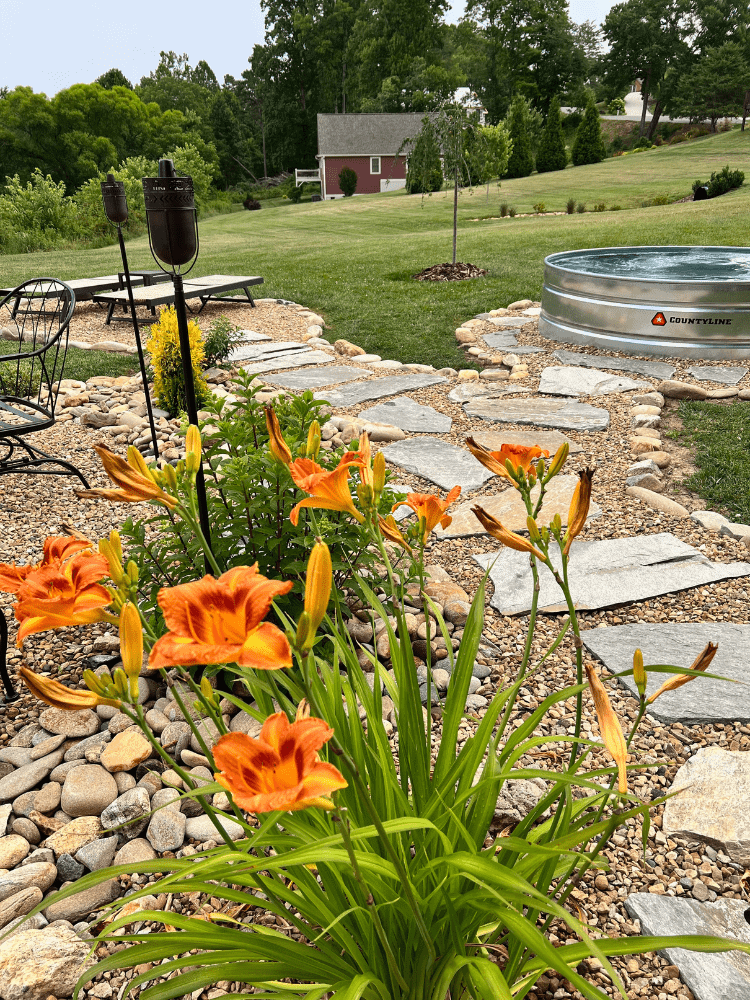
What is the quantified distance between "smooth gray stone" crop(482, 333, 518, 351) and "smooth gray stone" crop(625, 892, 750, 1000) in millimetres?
4900

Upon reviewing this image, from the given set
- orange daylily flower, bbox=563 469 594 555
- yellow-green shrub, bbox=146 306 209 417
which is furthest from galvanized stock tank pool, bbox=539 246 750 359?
orange daylily flower, bbox=563 469 594 555

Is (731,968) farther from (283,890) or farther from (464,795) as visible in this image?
(283,890)

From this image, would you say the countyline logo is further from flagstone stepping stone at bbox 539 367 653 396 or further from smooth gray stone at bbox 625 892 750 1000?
smooth gray stone at bbox 625 892 750 1000

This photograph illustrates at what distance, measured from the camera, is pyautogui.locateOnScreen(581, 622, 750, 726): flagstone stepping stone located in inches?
75.7

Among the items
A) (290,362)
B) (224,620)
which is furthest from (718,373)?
(224,620)

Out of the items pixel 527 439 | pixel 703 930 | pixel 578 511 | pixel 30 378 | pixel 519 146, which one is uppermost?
pixel 519 146

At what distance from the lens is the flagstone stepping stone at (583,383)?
4.68 m

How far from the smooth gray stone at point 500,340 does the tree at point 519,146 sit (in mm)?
20978

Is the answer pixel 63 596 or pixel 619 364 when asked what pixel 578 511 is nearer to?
pixel 63 596

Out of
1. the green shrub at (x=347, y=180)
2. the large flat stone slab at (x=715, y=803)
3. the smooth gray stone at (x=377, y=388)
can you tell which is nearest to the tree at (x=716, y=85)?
the green shrub at (x=347, y=180)

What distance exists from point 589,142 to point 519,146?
3.47 m

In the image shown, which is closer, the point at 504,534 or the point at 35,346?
the point at 504,534

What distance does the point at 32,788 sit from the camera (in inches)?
68.1

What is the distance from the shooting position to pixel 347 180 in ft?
104
